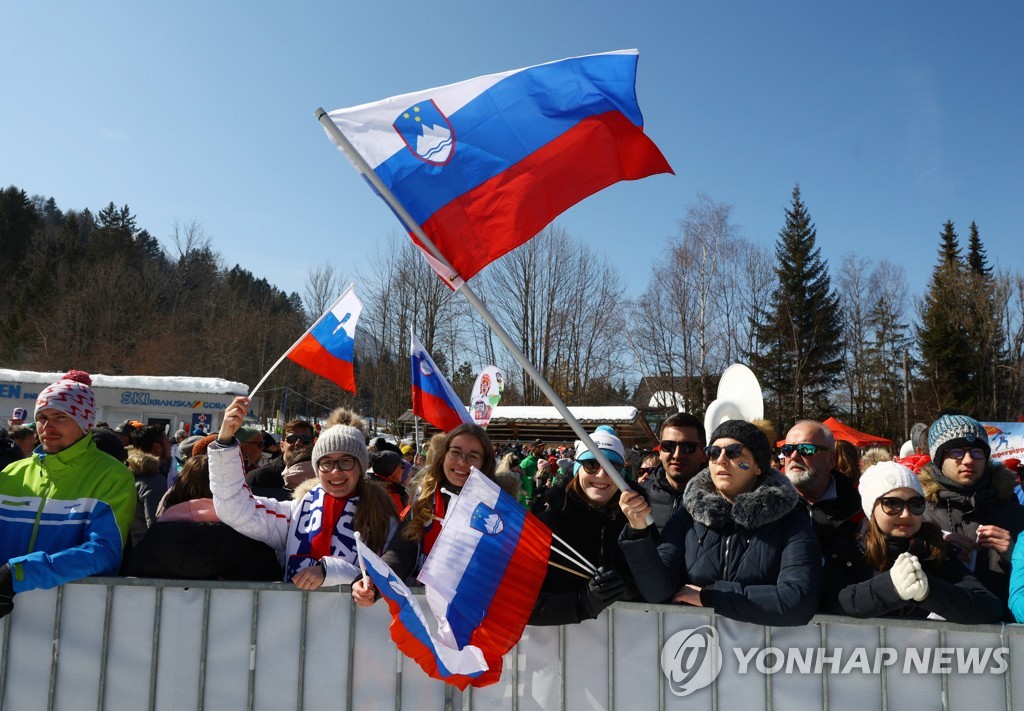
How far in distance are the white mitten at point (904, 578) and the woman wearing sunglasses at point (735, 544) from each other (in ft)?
0.92

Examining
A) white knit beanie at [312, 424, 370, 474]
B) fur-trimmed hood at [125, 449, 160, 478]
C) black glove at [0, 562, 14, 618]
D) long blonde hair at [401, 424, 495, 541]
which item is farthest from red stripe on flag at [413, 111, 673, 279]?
fur-trimmed hood at [125, 449, 160, 478]

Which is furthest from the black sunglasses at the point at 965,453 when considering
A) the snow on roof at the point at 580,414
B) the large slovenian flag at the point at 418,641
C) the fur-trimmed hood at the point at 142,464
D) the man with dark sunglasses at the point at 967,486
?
the snow on roof at the point at 580,414

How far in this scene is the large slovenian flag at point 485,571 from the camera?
2.91m

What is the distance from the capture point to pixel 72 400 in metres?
3.59

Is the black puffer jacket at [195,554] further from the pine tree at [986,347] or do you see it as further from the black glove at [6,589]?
the pine tree at [986,347]

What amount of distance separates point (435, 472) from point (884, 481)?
2.17 m

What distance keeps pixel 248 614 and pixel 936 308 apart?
51178 mm

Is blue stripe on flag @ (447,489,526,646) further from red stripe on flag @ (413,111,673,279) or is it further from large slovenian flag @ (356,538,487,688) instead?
red stripe on flag @ (413,111,673,279)

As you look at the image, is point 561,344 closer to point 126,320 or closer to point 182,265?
point 126,320

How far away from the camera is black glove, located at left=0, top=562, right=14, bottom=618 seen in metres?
3.14

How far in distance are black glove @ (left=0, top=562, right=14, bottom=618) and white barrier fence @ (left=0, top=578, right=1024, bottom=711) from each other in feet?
0.35

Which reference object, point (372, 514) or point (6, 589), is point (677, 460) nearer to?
point (372, 514)

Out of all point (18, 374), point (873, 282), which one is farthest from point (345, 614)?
point (873, 282)

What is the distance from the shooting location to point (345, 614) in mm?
3262
